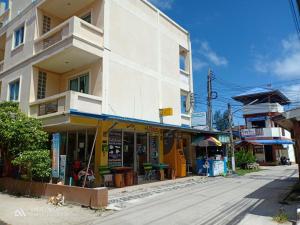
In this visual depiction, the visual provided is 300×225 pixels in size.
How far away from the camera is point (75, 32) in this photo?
1367 cm

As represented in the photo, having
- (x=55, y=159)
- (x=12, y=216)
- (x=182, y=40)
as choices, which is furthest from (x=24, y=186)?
(x=182, y=40)

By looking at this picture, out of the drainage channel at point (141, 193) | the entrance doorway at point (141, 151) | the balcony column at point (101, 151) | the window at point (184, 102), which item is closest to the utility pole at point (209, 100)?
the window at point (184, 102)

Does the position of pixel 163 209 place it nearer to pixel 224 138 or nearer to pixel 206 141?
pixel 206 141

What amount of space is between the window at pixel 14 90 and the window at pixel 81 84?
3720 mm

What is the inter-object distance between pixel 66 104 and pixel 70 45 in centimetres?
295

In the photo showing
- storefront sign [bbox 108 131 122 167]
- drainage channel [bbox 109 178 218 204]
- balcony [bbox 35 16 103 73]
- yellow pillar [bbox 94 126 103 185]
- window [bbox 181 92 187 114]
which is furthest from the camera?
window [bbox 181 92 187 114]

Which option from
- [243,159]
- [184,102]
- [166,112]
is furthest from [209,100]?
[166,112]

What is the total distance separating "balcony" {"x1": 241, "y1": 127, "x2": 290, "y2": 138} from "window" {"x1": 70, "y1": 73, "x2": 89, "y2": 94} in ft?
97.5

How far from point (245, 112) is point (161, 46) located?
25814mm

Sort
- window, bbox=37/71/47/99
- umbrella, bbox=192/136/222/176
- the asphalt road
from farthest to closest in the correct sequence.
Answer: umbrella, bbox=192/136/222/176, window, bbox=37/71/47/99, the asphalt road

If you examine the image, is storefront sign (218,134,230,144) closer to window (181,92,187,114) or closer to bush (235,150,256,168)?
window (181,92,187,114)

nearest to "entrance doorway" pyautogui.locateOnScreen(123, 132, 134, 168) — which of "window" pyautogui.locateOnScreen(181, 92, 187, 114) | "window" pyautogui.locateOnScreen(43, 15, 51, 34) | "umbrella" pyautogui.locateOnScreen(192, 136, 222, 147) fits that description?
"umbrella" pyautogui.locateOnScreen(192, 136, 222, 147)

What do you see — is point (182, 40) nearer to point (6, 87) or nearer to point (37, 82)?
point (37, 82)

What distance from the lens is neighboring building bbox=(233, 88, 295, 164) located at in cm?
3765
